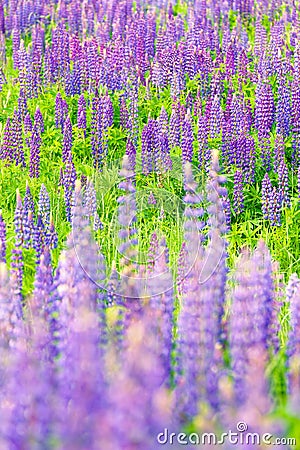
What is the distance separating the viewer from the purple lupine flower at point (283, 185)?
6377mm

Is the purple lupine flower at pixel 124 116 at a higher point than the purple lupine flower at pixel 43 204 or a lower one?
higher

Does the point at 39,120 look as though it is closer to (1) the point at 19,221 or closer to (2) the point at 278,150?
(2) the point at 278,150

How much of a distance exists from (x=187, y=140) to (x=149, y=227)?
3.49 feet

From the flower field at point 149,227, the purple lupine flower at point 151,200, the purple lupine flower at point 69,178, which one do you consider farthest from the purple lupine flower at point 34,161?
the purple lupine flower at point 151,200

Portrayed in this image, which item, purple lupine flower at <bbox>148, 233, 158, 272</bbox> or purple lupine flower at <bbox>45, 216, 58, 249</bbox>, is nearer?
purple lupine flower at <bbox>148, 233, 158, 272</bbox>

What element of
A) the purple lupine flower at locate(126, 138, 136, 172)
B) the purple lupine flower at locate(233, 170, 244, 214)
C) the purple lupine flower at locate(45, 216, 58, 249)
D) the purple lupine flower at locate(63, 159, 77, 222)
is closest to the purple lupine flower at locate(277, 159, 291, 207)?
the purple lupine flower at locate(233, 170, 244, 214)

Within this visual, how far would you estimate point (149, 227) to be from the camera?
622 centimetres

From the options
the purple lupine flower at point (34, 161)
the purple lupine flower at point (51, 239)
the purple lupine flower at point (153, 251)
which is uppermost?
the purple lupine flower at point (34, 161)

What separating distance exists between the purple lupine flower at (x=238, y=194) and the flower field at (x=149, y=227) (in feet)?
0.07

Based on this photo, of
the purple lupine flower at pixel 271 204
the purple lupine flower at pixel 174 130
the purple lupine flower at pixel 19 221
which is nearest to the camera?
the purple lupine flower at pixel 19 221

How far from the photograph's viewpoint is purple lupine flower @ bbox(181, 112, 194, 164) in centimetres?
694

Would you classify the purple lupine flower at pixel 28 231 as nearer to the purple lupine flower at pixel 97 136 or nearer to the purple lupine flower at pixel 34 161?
the purple lupine flower at pixel 34 161

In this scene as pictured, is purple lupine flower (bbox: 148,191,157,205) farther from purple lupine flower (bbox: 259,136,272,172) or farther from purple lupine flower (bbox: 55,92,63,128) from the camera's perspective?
purple lupine flower (bbox: 55,92,63,128)

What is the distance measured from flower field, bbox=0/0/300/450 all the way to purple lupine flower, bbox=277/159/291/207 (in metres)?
0.02
